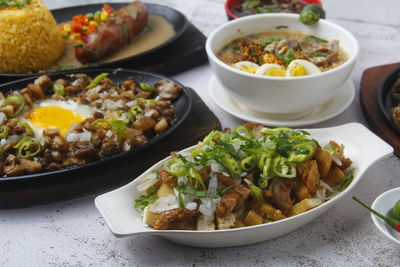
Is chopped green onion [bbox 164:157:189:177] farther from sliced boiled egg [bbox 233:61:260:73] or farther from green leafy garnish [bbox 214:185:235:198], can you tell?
sliced boiled egg [bbox 233:61:260:73]

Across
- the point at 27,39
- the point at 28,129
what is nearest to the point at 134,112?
the point at 28,129

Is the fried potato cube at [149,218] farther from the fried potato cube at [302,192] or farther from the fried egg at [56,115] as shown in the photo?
the fried egg at [56,115]

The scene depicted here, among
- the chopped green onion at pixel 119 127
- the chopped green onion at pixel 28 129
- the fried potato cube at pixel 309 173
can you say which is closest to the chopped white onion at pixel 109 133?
the chopped green onion at pixel 119 127

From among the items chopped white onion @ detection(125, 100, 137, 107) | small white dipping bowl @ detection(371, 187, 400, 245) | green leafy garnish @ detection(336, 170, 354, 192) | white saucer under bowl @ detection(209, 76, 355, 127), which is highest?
chopped white onion @ detection(125, 100, 137, 107)

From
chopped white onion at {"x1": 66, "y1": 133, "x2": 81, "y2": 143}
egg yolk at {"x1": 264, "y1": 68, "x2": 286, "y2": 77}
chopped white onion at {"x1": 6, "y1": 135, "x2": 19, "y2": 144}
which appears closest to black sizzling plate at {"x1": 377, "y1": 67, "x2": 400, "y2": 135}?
egg yolk at {"x1": 264, "y1": 68, "x2": 286, "y2": 77}

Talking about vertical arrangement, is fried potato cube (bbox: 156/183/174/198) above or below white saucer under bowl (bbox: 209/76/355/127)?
above

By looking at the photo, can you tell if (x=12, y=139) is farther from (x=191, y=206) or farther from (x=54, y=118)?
(x=191, y=206)
